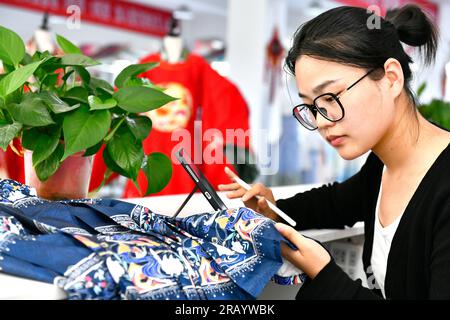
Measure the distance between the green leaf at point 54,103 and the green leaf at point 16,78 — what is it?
0.16 ft

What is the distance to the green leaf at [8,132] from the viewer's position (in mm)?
1176

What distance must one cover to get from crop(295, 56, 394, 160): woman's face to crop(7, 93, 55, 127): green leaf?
1.64 feet

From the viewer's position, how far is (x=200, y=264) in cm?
89

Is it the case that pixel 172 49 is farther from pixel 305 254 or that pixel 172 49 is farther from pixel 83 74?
pixel 305 254

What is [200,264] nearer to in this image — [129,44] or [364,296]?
[364,296]

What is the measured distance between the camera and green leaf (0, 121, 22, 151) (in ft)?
3.86

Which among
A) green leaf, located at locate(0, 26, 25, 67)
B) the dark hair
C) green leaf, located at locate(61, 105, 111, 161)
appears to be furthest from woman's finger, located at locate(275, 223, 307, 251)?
green leaf, located at locate(0, 26, 25, 67)

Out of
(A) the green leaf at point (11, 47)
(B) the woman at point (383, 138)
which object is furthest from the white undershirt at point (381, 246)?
(A) the green leaf at point (11, 47)

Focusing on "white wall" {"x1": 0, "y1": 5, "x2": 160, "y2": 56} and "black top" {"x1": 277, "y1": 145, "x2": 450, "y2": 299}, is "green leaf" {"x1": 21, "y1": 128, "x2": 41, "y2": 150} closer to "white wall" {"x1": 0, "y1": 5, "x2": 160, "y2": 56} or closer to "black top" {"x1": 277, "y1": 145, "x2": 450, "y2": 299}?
"black top" {"x1": 277, "y1": 145, "x2": 450, "y2": 299}

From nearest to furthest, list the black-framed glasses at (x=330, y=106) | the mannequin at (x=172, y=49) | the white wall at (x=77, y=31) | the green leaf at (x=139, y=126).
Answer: the black-framed glasses at (x=330, y=106), the green leaf at (x=139, y=126), the mannequin at (x=172, y=49), the white wall at (x=77, y=31)

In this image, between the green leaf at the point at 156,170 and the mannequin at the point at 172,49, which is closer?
the green leaf at the point at 156,170

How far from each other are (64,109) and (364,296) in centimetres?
67

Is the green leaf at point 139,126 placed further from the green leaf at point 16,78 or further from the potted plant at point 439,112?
the potted plant at point 439,112

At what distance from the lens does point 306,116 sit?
1269mm
